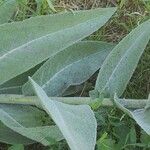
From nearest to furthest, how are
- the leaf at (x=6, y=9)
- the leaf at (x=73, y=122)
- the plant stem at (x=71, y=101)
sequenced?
1. the leaf at (x=73, y=122)
2. the plant stem at (x=71, y=101)
3. the leaf at (x=6, y=9)

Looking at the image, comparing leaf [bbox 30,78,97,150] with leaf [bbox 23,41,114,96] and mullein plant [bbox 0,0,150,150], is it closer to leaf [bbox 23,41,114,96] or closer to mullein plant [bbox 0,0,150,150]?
mullein plant [bbox 0,0,150,150]

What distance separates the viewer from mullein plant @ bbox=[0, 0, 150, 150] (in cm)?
128

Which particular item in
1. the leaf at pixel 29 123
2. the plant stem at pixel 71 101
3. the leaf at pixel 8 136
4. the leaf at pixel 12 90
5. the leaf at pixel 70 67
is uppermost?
the leaf at pixel 70 67

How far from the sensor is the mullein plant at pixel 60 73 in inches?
50.2

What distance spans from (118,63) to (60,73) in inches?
6.7

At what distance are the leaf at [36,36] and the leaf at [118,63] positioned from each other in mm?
192

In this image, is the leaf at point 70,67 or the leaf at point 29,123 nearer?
the leaf at point 29,123

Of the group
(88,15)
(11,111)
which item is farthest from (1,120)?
(88,15)

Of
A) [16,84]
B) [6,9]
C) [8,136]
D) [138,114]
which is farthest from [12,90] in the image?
[138,114]

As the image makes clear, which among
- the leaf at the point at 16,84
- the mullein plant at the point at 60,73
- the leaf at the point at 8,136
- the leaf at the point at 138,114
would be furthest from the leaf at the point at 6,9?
the leaf at the point at 138,114

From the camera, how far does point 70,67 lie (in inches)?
61.1

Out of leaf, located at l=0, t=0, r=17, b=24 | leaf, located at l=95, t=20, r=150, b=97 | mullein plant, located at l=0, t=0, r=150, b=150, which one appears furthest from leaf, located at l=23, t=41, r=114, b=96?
leaf, located at l=0, t=0, r=17, b=24

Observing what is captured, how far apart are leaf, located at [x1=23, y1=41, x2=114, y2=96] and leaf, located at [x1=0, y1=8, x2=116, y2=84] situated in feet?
0.50

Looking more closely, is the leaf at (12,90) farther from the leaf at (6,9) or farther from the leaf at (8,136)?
the leaf at (6,9)
